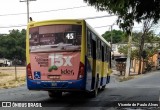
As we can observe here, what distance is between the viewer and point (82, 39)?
14.4 metres

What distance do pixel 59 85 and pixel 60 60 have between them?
37.8 inches

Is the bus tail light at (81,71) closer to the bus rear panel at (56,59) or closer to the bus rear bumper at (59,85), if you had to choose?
the bus rear panel at (56,59)

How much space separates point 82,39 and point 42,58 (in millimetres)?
1722

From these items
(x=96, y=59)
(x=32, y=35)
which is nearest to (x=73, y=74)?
(x=32, y=35)

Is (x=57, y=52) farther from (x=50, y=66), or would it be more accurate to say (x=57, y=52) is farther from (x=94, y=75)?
(x=94, y=75)

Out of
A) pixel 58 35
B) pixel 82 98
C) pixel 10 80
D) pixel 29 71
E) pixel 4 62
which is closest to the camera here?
pixel 58 35

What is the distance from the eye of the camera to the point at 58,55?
14.4 metres

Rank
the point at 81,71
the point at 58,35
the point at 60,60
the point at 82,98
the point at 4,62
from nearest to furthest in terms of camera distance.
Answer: the point at 81,71
the point at 60,60
the point at 58,35
the point at 82,98
the point at 4,62

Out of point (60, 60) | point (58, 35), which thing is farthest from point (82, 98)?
point (58, 35)

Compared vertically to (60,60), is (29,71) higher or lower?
lower

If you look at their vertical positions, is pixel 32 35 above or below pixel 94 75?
above

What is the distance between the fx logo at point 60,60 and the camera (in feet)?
47.2

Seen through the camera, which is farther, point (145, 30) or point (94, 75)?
point (145, 30)

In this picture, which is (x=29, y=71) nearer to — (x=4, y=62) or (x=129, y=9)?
(x=129, y=9)
